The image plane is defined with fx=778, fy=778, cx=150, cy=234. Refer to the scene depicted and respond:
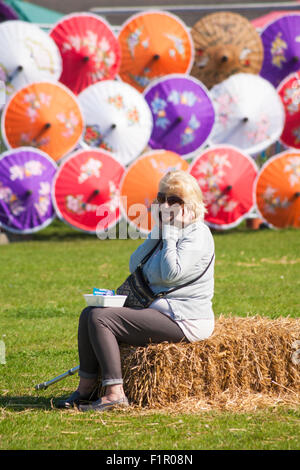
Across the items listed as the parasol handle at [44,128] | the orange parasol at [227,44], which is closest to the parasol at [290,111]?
the orange parasol at [227,44]

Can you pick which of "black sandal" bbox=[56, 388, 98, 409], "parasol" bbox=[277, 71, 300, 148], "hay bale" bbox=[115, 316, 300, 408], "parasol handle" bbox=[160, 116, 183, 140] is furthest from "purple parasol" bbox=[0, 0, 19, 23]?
"black sandal" bbox=[56, 388, 98, 409]

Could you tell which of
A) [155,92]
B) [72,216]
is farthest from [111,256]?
[155,92]

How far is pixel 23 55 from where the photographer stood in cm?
1236

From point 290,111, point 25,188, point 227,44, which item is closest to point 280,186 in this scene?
point 290,111

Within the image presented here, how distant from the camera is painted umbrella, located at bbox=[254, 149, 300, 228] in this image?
12.7 metres

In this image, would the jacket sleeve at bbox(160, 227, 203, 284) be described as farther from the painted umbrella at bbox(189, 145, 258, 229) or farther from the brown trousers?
the painted umbrella at bbox(189, 145, 258, 229)

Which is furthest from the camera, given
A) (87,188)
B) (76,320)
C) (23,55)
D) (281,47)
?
(281,47)

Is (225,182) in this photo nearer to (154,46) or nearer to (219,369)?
(154,46)

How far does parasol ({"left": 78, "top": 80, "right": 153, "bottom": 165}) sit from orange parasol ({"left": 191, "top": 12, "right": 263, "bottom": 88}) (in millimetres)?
1880

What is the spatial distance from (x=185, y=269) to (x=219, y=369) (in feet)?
2.09

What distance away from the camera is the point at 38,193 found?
12039 mm

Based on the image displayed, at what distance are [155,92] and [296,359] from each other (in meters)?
8.75

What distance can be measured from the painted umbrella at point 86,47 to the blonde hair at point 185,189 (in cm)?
888

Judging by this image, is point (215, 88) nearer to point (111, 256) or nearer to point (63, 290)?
point (111, 256)
